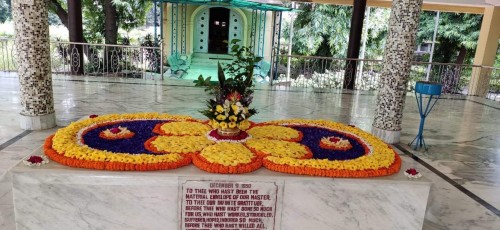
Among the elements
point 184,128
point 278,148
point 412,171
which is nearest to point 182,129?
→ point 184,128

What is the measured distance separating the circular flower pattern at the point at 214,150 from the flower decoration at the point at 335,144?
0.03 metres

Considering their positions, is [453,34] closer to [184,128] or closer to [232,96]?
[184,128]

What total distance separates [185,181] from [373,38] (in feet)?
50.9

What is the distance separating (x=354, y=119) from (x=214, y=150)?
3.80 m

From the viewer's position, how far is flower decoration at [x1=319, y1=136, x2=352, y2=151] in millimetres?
3031

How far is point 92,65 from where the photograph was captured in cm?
973

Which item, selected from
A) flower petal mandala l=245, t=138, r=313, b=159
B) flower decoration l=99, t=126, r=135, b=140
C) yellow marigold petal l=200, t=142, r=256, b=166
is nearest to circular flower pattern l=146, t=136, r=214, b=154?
yellow marigold petal l=200, t=142, r=256, b=166

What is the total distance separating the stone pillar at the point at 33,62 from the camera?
407 cm

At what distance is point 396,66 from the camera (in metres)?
4.48

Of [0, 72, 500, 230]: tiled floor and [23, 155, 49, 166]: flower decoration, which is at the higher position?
[23, 155, 49, 166]: flower decoration

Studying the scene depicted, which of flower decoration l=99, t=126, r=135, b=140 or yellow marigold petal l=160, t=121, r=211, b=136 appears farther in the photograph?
yellow marigold petal l=160, t=121, r=211, b=136

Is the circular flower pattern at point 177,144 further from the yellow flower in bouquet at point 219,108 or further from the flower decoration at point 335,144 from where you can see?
the flower decoration at point 335,144

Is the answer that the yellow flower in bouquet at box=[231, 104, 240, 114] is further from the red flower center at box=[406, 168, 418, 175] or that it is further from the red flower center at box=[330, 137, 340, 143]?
the red flower center at box=[406, 168, 418, 175]

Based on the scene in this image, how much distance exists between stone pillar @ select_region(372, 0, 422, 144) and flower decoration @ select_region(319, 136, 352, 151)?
175 cm
